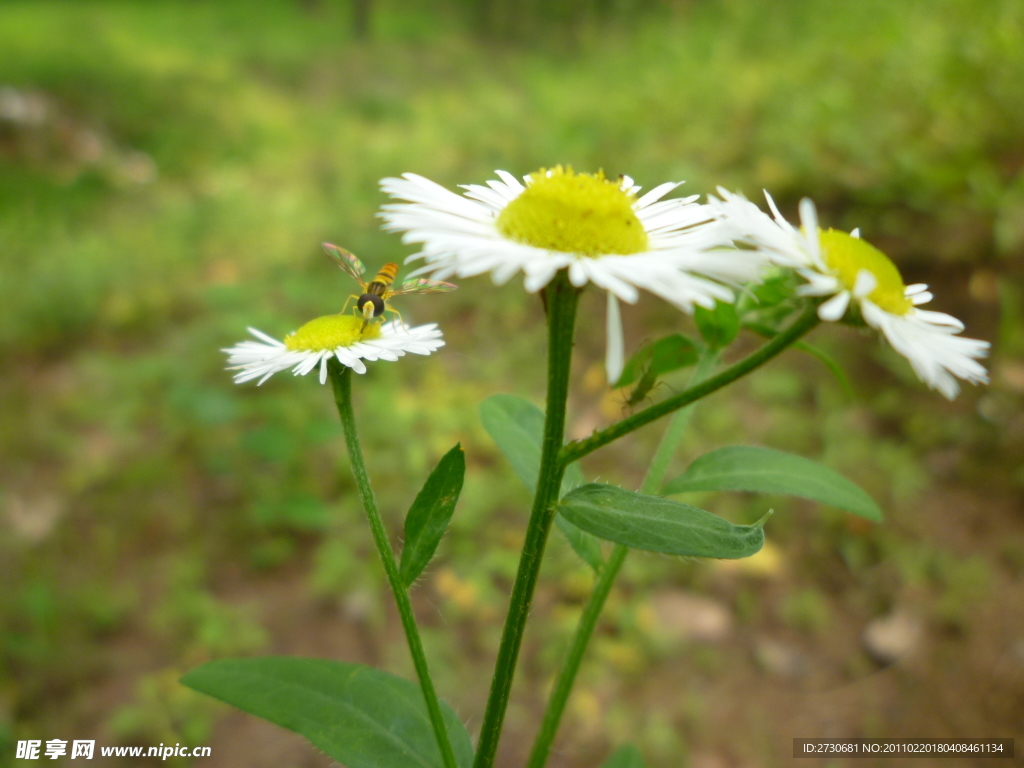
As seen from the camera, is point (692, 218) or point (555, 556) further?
point (555, 556)

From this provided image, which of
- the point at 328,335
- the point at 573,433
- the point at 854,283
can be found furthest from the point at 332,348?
the point at 573,433

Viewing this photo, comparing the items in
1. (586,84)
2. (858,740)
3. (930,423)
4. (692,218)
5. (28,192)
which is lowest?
(858,740)

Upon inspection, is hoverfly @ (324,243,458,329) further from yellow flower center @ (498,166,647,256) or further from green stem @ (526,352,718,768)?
green stem @ (526,352,718,768)

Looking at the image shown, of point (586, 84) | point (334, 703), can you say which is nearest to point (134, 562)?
point (334, 703)

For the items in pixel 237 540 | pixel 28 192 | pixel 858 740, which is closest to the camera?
pixel 858 740

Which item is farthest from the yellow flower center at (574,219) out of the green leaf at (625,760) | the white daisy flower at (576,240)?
the green leaf at (625,760)

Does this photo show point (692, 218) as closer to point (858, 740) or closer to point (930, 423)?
point (858, 740)

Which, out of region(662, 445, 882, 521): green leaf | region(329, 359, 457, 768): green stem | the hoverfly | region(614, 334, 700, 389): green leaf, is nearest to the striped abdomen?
the hoverfly

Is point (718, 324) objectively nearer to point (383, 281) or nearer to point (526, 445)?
point (526, 445)
